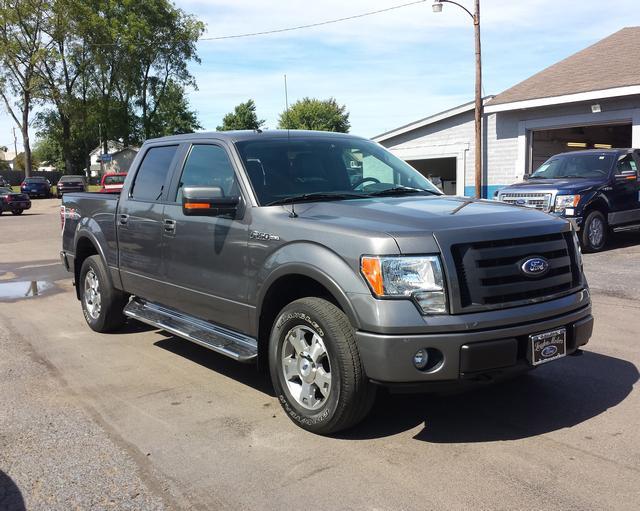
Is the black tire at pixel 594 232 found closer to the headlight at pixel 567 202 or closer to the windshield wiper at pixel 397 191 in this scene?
the headlight at pixel 567 202

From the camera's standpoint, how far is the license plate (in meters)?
3.71

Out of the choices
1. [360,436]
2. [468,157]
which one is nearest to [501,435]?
[360,436]

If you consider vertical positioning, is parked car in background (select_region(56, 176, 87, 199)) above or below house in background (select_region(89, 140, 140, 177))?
below

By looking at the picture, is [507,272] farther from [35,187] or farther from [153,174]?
[35,187]

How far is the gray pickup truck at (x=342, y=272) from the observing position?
354 centimetres

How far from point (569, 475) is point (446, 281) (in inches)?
47.4

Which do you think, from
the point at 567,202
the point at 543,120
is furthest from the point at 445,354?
the point at 543,120

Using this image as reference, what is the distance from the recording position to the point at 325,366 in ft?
13.0

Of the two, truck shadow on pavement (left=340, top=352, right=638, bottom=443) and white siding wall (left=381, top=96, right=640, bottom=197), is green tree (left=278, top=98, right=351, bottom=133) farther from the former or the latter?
truck shadow on pavement (left=340, top=352, right=638, bottom=443)

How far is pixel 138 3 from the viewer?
50406 mm

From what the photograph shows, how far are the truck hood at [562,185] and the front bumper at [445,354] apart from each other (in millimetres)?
9137

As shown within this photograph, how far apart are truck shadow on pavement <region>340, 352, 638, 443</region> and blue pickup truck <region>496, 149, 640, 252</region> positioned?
7.18 meters

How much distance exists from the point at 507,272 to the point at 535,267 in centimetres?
23

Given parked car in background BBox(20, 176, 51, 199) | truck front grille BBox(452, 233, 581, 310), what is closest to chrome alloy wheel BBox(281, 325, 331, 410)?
truck front grille BBox(452, 233, 581, 310)
